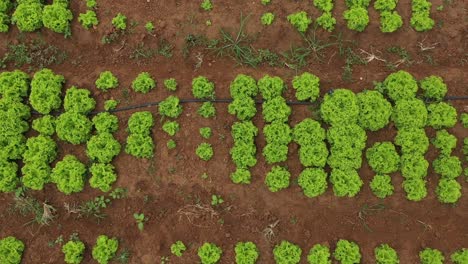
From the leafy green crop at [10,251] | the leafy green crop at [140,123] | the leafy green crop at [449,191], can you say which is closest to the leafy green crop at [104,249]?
the leafy green crop at [10,251]

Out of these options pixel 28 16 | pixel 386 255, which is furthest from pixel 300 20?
pixel 28 16

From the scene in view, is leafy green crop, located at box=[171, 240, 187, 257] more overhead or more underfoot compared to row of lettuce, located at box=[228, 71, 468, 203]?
more underfoot

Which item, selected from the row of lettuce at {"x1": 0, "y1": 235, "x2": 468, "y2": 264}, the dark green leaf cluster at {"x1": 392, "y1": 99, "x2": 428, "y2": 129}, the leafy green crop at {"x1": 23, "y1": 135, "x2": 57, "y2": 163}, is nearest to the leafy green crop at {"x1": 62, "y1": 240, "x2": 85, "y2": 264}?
the row of lettuce at {"x1": 0, "y1": 235, "x2": 468, "y2": 264}

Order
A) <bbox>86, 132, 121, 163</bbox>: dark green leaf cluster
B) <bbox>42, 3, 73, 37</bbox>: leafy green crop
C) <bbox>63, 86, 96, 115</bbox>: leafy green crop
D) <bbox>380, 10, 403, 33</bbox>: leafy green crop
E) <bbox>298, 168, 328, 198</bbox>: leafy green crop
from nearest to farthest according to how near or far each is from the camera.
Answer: <bbox>298, 168, 328, 198</bbox>: leafy green crop < <bbox>86, 132, 121, 163</bbox>: dark green leaf cluster < <bbox>63, 86, 96, 115</bbox>: leafy green crop < <bbox>380, 10, 403, 33</bbox>: leafy green crop < <bbox>42, 3, 73, 37</bbox>: leafy green crop

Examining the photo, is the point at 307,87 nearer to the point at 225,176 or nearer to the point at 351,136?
the point at 351,136

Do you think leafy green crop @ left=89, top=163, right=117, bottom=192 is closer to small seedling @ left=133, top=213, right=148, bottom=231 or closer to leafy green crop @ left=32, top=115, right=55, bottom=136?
small seedling @ left=133, top=213, right=148, bottom=231

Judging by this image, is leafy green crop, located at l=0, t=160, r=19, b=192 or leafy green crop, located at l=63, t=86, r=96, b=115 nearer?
leafy green crop, located at l=0, t=160, r=19, b=192

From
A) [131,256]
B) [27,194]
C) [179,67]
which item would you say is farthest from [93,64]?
[131,256]
